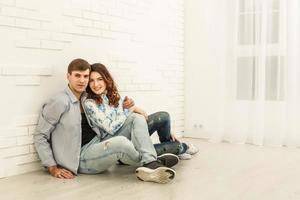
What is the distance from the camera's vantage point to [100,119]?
224 centimetres

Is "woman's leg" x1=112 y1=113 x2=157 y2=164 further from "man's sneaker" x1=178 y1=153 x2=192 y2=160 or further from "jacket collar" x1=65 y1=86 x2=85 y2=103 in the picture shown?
"man's sneaker" x1=178 y1=153 x2=192 y2=160

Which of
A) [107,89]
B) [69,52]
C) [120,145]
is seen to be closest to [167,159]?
[120,145]

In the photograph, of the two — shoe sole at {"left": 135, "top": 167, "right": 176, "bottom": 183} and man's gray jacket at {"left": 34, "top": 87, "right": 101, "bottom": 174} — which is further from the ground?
man's gray jacket at {"left": 34, "top": 87, "right": 101, "bottom": 174}

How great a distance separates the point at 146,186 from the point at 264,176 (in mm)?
725

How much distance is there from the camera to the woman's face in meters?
2.29

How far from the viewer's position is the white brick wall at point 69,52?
6.94ft

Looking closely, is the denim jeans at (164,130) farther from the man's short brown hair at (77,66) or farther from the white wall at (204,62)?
the white wall at (204,62)

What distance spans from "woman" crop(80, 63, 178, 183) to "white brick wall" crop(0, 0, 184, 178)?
280 millimetres

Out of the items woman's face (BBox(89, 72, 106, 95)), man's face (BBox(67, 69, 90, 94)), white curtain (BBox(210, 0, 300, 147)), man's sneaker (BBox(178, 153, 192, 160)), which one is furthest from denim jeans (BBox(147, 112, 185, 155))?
white curtain (BBox(210, 0, 300, 147))

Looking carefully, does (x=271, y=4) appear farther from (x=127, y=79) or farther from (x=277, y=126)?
(x=127, y=79)

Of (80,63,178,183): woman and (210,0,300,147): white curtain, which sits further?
(210,0,300,147): white curtain

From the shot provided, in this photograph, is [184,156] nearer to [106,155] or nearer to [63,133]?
[106,155]

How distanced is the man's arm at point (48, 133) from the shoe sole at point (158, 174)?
433 mm

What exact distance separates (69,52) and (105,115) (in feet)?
1.69
